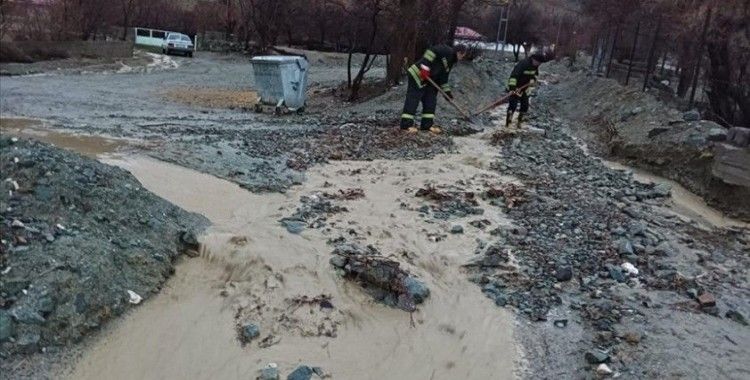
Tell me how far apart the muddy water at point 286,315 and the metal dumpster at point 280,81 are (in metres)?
6.36

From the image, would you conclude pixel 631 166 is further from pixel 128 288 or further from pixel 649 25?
pixel 128 288

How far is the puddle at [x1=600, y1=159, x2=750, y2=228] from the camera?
779 cm

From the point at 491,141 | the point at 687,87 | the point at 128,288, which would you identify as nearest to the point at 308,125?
the point at 491,141

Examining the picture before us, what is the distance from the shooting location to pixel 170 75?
2086 cm

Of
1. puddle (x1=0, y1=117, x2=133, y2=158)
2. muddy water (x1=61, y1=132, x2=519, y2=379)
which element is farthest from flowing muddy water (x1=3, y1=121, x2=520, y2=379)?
puddle (x1=0, y1=117, x2=133, y2=158)

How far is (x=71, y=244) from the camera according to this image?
14.2 feet

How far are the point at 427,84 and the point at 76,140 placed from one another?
549 centimetres

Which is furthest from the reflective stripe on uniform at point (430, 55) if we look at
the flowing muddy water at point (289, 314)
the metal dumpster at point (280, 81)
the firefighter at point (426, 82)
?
the flowing muddy water at point (289, 314)

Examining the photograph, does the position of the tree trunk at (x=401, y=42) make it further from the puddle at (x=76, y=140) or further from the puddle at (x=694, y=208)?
the puddle at (x=76, y=140)

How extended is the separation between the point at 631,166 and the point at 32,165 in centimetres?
895

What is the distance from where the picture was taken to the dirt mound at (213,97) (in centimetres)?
1416

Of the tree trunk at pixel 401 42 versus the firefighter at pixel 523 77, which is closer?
the firefighter at pixel 523 77

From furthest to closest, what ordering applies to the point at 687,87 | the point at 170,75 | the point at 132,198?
the point at 170,75
the point at 687,87
the point at 132,198

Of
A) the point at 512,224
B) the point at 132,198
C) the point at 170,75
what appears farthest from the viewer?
the point at 170,75
